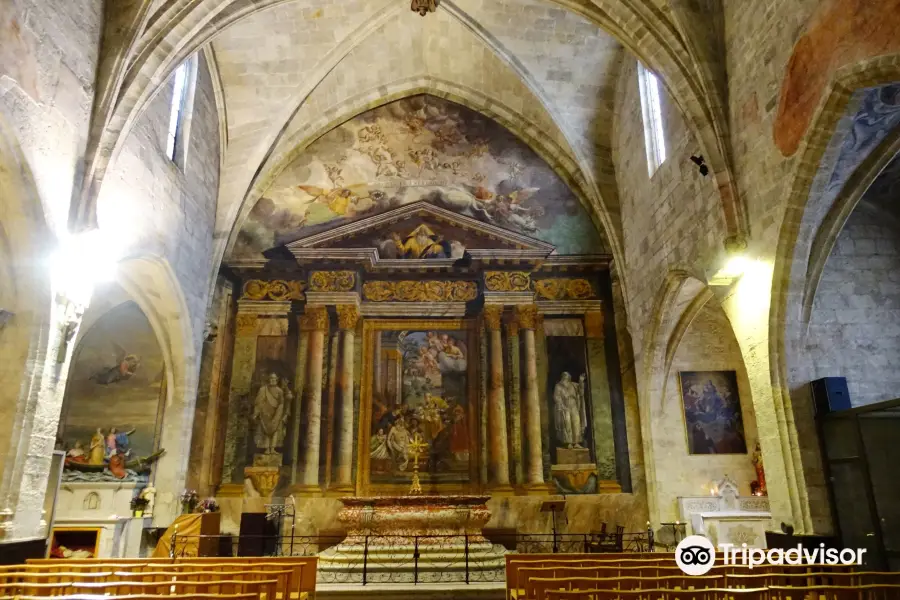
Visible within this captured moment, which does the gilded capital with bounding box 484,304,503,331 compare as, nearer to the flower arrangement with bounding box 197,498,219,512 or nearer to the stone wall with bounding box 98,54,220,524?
the stone wall with bounding box 98,54,220,524

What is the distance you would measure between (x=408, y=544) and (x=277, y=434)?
3914 mm

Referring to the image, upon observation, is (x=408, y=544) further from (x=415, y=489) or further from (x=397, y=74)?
(x=397, y=74)

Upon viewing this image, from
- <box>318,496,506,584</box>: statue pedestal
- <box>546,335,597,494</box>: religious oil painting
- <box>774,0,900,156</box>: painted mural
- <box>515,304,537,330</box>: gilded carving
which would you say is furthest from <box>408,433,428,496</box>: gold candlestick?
<box>774,0,900,156</box>: painted mural

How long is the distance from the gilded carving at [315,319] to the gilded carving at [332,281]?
0.42m

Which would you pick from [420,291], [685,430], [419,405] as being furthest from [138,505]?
[685,430]

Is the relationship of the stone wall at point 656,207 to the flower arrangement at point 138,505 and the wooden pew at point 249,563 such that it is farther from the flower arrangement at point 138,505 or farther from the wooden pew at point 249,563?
the flower arrangement at point 138,505

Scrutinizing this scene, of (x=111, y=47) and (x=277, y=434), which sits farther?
(x=277, y=434)

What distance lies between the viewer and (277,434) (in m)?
12.6

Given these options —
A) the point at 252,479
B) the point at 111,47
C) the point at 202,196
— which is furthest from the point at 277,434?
the point at 111,47

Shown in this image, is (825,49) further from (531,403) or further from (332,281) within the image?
(332,281)

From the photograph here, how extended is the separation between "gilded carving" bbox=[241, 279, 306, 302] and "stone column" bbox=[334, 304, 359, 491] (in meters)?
1.00

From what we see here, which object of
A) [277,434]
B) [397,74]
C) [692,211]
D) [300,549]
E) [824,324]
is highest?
[397,74]

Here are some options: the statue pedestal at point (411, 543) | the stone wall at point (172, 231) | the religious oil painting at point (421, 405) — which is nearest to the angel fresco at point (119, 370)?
the stone wall at point (172, 231)

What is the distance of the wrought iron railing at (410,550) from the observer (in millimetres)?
8961
